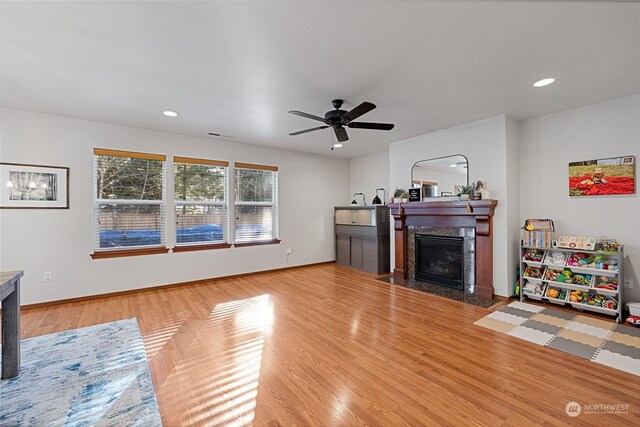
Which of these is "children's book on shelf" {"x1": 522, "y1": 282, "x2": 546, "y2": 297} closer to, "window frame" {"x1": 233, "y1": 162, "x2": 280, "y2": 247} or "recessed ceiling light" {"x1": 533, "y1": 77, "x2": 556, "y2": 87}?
"recessed ceiling light" {"x1": 533, "y1": 77, "x2": 556, "y2": 87}

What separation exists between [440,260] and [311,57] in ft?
12.4

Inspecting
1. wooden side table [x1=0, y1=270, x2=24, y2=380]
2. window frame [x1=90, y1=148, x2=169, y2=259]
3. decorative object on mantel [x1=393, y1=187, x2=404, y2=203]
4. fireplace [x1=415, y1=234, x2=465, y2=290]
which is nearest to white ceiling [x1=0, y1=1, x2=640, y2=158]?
window frame [x1=90, y1=148, x2=169, y2=259]

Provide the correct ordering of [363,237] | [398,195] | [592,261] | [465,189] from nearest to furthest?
1. [592,261]
2. [465,189]
3. [398,195]
4. [363,237]

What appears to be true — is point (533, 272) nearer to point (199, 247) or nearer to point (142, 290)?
point (199, 247)

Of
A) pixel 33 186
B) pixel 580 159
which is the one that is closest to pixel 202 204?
pixel 33 186

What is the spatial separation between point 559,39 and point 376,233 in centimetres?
393

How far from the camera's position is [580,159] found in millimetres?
3586

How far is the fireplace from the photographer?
436cm

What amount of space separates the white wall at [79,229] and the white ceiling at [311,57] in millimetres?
376

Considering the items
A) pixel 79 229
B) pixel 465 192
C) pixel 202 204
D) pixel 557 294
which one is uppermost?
pixel 465 192

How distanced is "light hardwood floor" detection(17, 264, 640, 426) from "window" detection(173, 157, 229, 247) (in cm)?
145

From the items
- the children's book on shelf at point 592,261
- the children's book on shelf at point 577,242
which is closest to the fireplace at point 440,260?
the children's book on shelf at point 577,242

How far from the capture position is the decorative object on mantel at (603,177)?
324 centimetres

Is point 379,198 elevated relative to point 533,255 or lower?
elevated
